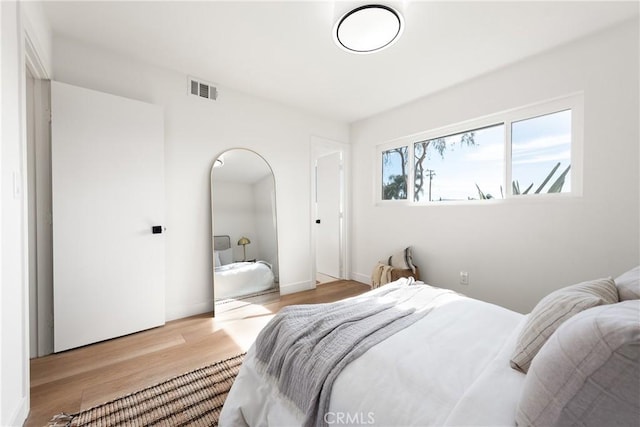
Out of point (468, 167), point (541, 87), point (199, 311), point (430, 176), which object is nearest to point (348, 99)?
point (430, 176)

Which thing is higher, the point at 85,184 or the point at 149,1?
the point at 149,1

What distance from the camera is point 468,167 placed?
118 inches

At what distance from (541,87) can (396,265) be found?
88.2 inches

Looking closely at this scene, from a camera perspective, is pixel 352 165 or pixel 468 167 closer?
pixel 468 167

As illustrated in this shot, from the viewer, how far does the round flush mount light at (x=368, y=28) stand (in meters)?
1.72

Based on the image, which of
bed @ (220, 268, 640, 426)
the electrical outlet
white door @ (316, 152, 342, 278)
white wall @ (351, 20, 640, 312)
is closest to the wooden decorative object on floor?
white wall @ (351, 20, 640, 312)

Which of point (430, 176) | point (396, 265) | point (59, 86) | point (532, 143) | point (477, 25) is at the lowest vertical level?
point (396, 265)

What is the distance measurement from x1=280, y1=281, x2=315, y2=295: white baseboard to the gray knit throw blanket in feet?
6.88

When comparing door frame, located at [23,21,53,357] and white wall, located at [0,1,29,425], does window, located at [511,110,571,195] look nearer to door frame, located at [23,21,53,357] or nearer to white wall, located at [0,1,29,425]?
white wall, located at [0,1,29,425]

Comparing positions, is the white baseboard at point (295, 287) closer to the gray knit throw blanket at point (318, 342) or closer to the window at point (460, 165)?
the window at point (460, 165)

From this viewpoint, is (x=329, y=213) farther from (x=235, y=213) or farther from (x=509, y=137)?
(x=509, y=137)

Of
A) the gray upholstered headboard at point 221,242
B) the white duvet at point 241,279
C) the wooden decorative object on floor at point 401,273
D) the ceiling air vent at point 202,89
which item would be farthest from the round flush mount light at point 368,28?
the white duvet at point 241,279

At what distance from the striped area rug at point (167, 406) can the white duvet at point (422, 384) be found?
348mm

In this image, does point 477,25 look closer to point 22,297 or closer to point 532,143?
point 532,143
